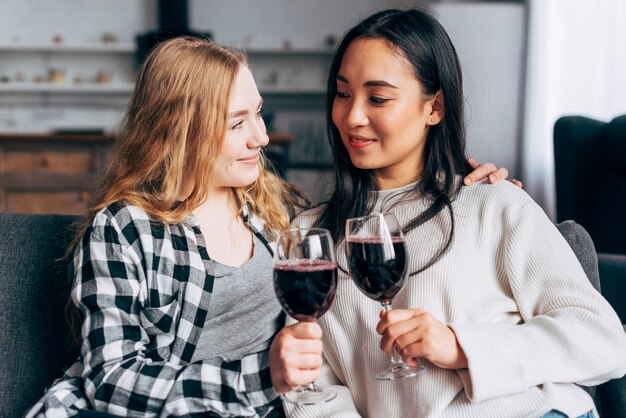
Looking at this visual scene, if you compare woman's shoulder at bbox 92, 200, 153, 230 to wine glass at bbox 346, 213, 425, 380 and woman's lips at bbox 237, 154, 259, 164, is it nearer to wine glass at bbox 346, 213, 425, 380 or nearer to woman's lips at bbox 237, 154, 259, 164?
woman's lips at bbox 237, 154, 259, 164

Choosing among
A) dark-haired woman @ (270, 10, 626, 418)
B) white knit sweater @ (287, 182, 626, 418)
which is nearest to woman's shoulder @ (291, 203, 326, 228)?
dark-haired woman @ (270, 10, 626, 418)

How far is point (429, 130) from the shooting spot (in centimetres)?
163

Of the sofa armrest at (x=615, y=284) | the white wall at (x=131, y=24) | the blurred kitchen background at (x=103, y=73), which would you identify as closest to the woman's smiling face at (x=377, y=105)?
the sofa armrest at (x=615, y=284)

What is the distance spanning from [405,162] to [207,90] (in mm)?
460

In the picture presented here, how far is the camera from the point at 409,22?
1534 millimetres

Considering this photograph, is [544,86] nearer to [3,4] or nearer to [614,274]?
[614,274]

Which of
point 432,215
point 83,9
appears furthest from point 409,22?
point 83,9

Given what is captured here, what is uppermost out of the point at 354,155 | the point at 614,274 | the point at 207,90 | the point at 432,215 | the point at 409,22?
the point at 409,22

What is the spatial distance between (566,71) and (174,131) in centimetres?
294

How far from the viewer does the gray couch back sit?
1450 mm

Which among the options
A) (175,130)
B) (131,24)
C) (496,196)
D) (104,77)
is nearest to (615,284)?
(496,196)

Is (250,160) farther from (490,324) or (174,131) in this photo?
(490,324)

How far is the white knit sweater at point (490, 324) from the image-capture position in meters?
1.26

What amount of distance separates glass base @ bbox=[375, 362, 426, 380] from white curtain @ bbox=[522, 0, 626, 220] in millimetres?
2714
